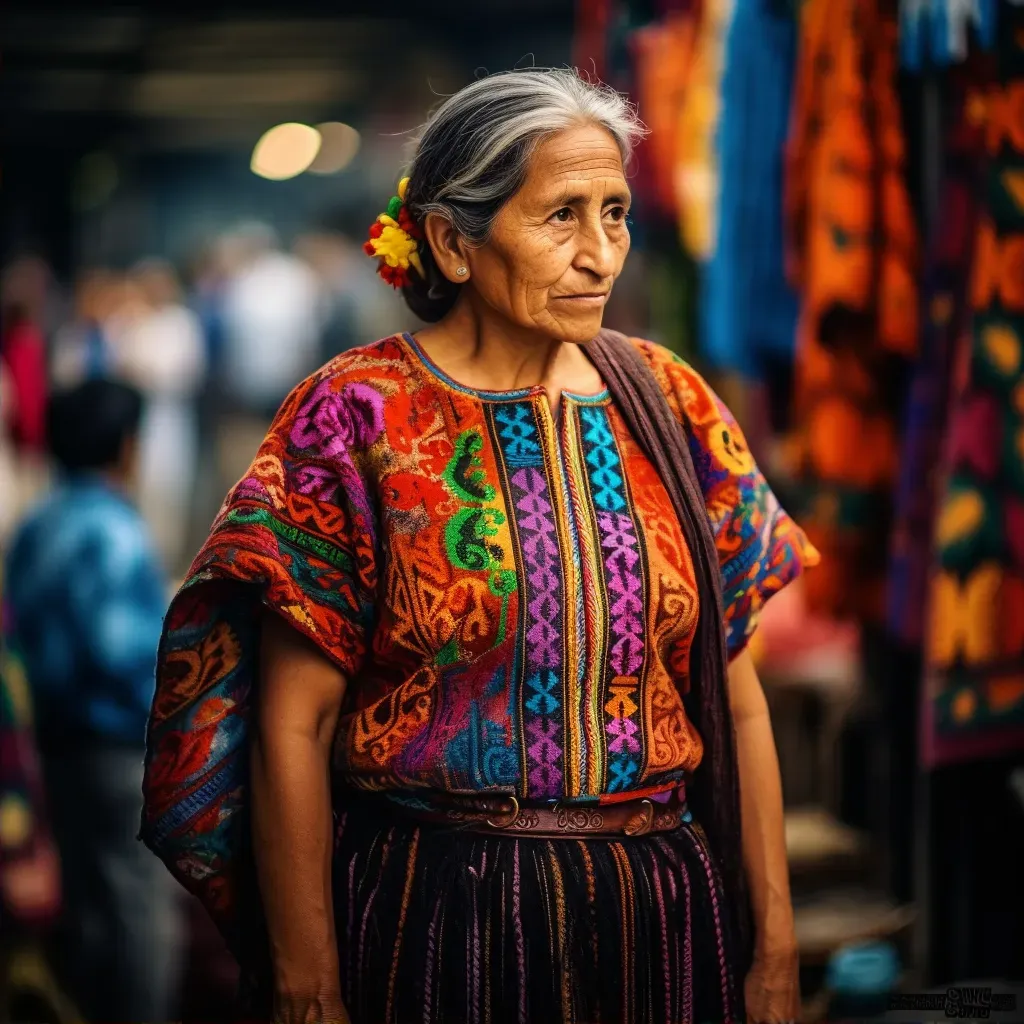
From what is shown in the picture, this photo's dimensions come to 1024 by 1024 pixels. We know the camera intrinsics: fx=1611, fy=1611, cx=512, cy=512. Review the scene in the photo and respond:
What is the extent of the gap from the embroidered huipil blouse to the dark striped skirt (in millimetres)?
96

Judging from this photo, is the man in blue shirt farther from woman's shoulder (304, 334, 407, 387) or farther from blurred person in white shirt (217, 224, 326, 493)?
blurred person in white shirt (217, 224, 326, 493)

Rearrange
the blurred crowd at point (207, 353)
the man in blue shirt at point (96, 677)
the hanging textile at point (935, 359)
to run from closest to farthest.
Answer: the hanging textile at point (935, 359), the man in blue shirt at point (96, 677), the blurred crowd at point (207, 353)

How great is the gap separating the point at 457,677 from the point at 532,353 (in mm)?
463

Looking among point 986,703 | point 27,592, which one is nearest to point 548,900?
point 986,703

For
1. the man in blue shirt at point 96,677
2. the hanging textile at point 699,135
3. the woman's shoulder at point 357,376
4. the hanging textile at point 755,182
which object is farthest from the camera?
the hanging textile at point 699,135

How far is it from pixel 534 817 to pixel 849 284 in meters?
1.88

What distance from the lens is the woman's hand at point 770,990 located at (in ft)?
7.53

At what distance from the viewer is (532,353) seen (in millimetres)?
2232

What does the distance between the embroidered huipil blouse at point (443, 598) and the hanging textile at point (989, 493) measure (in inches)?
51.6

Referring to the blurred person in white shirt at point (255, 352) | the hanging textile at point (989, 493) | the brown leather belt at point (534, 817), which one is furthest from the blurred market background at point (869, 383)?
the blurred person in white shirt at point (255, 352)

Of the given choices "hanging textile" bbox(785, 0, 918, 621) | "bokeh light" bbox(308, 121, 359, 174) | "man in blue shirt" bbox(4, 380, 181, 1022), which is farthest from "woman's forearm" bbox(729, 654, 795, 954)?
"bokeh light" bbox(308, 121, 359, 174)

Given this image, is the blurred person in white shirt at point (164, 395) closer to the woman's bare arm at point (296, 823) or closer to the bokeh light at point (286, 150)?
the woman's bare arm at point (296, 823)

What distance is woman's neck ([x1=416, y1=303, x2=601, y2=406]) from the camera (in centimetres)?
222

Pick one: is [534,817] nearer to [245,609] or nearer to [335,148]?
[245,609]
